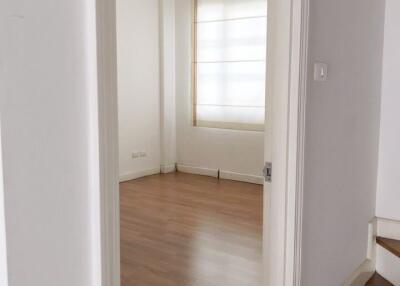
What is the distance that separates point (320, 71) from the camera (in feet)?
6.18

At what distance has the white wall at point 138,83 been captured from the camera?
5.35 metres

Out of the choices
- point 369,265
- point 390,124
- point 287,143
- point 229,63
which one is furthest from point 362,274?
point 229,63

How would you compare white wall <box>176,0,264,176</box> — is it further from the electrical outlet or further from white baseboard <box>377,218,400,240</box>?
white baseboard <box>377,218,400,240</box>

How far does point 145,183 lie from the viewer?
5.41 metres

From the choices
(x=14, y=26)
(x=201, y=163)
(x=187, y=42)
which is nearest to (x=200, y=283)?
(x=14, y=26)

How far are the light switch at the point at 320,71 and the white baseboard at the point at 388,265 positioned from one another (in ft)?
4.66

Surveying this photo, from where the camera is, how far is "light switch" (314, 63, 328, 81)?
185cm

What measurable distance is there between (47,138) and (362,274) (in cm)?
232

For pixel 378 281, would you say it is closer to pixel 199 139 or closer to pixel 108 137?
pixel 108 137

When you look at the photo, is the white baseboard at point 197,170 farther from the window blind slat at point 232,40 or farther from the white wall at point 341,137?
the white wall at point 341,137

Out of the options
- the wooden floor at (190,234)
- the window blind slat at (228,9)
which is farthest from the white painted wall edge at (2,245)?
the window blind slat at (228,9)

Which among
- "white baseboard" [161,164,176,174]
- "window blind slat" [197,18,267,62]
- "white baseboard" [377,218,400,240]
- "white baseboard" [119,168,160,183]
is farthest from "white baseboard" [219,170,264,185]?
"white baseboard" [377,218,400,240]

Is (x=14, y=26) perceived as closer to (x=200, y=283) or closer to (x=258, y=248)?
(x=200, y=283)

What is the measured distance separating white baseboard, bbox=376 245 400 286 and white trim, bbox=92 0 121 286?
2.20m
